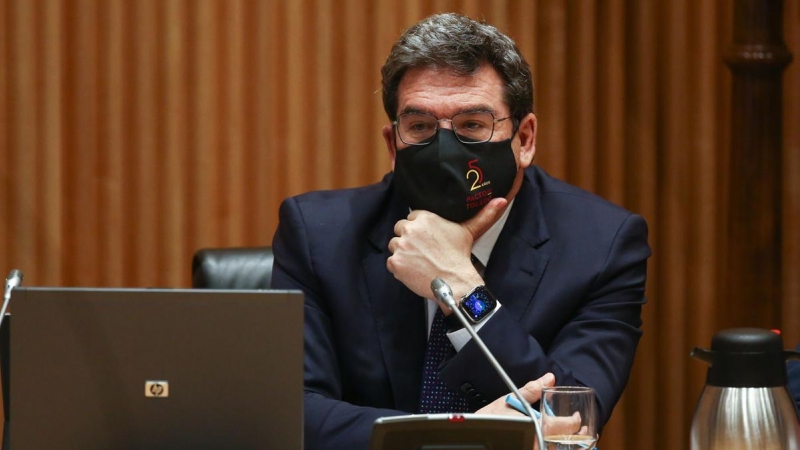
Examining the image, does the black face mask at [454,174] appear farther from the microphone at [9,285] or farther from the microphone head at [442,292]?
the microphone at [9,285]

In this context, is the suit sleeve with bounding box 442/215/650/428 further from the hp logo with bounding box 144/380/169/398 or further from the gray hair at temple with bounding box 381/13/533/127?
the hp logo with bounding box 144/380/169/398

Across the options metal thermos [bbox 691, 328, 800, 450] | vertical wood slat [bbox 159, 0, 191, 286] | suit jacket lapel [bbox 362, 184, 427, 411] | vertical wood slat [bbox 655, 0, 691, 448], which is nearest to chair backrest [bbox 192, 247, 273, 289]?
suit jacket lapel [bbox 362, 184, 427, 411]

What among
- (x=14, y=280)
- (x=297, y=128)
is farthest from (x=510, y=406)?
(x=297, y=128)

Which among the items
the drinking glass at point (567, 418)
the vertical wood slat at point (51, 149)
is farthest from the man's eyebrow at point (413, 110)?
the vertical wood slat at point (51, 149)

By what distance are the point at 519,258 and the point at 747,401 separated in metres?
0.80

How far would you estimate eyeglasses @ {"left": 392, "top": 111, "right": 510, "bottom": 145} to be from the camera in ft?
6.51

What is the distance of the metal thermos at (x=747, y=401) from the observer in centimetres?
131

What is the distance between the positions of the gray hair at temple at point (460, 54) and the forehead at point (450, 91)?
0.01 metres

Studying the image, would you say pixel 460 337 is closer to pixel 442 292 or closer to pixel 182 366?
pixel 442 292

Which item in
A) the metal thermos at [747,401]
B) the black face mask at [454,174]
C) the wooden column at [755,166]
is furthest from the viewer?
the wooden column at [755,166]

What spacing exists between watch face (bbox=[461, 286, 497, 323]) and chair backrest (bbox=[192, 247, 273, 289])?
0.55 m

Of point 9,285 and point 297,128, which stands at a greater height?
point 297,128

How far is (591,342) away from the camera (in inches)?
77.9

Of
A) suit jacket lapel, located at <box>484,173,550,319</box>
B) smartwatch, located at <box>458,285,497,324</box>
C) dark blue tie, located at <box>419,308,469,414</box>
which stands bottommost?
dark blue tie, located at <box>419,308,469,414</box>
